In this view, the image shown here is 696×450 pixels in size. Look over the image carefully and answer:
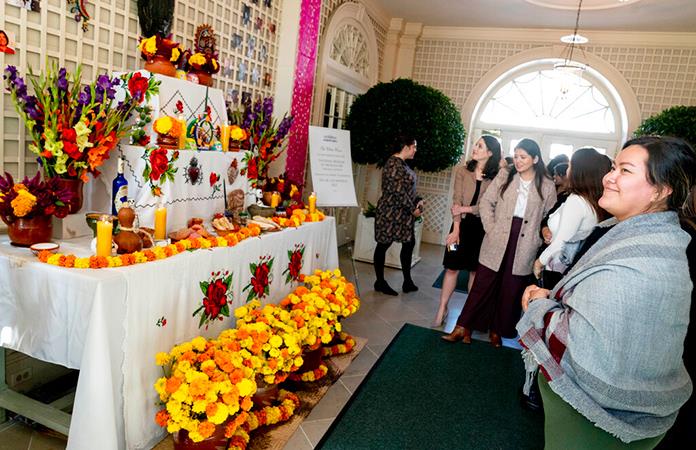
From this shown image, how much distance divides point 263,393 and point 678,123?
18.7 ft

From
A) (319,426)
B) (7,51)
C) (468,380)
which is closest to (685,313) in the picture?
(319,426)

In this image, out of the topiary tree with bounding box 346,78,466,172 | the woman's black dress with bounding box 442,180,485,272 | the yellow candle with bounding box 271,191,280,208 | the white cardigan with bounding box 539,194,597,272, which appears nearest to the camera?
the white cardigan with bounding box 539,194,597,272

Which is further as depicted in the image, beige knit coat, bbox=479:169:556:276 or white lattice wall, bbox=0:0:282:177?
beige knit coat, bbox=479:169:556:276

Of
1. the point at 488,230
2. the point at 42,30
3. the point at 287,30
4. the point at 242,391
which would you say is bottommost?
the point at 242,391

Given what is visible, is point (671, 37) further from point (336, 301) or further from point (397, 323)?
point (336, 301)

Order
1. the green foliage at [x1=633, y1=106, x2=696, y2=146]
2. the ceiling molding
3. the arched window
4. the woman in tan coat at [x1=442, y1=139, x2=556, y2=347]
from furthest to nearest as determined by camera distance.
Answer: the arched window → the ceiling molding → the green foliage at [x1=633, y1=106, x2=696, y2=146] → the woman in tan coat at [x1=442, y1=139, x2=556, y2=347]

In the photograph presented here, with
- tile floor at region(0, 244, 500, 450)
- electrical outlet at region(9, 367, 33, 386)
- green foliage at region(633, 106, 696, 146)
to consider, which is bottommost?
tile floor at region(0, 244, 500, 450)

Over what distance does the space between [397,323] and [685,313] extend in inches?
111

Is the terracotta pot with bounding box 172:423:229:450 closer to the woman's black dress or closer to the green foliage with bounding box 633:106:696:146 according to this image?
the woman's black dress

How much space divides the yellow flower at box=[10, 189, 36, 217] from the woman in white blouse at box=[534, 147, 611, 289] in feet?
8.08

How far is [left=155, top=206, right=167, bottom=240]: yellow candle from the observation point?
227 cm

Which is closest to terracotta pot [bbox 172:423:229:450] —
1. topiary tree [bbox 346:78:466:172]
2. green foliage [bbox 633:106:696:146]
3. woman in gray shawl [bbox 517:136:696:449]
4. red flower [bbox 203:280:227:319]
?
red flower [bbox 203:280:227:319]

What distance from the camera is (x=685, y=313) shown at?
1.27 meters

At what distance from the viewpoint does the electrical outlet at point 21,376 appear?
7.66 ft
